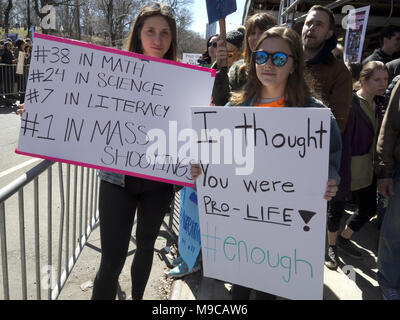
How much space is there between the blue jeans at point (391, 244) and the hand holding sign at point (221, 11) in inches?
67.0

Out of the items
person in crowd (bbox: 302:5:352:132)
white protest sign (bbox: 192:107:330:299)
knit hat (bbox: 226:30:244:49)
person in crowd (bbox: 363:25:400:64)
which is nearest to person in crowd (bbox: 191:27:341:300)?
white protest sign (bbox: 192:107:330:299)

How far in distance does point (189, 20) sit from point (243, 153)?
135ft

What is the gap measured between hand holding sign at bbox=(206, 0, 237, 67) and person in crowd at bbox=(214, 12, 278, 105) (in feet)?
0.49

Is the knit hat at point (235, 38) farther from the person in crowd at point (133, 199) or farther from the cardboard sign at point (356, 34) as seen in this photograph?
the cardboard sign at point (356, 34)

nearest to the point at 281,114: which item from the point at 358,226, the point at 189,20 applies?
the point at 358,226

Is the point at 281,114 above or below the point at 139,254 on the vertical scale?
above

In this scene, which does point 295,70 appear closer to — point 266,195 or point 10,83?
point 266,195

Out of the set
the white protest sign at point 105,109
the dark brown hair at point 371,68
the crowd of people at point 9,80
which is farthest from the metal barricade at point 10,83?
the dark brown hair at point 371,68

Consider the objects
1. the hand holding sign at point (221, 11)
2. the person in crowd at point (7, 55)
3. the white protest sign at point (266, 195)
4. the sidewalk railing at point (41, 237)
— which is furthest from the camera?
the person in crowd at point (7, 55)

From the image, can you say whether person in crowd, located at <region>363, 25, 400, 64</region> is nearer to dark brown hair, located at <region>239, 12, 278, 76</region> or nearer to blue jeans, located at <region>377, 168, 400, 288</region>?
blue jeans, located at <region>377, 168, 400, 288</region>

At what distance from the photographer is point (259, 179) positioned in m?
1.72

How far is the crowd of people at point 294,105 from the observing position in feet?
6.18

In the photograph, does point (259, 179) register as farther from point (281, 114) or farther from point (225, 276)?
point (225, 276)

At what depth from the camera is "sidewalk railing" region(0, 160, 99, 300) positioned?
5.79 feet
